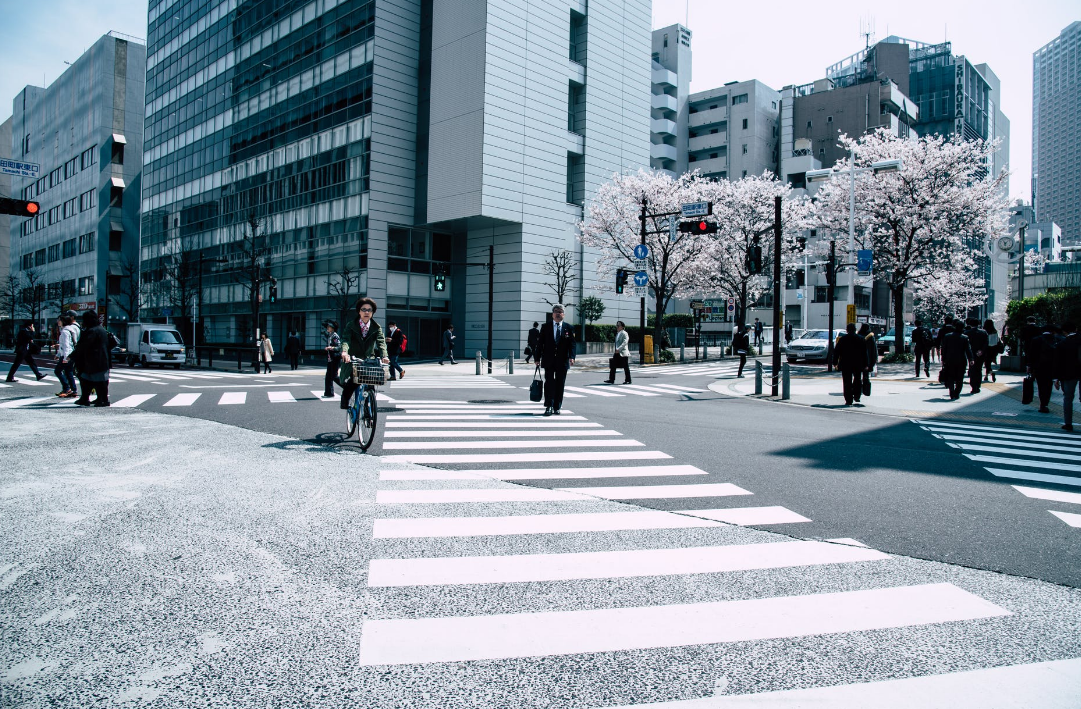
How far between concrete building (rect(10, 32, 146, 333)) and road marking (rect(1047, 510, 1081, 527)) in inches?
2736

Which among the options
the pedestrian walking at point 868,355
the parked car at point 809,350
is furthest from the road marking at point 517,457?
the parked car at point 809,350

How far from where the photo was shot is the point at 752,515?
211 inches

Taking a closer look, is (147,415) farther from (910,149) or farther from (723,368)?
(910,149)

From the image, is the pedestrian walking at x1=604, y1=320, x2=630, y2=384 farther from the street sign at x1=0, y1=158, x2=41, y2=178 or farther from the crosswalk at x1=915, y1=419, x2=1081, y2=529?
the street sign at x1=0, y1=158, x2=41, y2=178

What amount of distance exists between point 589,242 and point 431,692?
3834cm

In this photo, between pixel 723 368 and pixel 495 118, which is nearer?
pixel 723 368

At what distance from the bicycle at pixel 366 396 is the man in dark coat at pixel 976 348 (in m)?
16.1

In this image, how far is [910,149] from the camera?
33438 mm

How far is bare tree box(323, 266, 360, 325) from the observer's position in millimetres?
37875

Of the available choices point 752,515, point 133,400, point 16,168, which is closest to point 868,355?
point 752,515

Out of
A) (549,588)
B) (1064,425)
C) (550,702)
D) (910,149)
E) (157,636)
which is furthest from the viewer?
(910,149)


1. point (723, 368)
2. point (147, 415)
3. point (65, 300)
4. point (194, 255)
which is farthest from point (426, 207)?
point (65, 300)

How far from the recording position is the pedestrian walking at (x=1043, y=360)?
12.7 m

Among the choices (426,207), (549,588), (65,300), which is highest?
(426,207)
